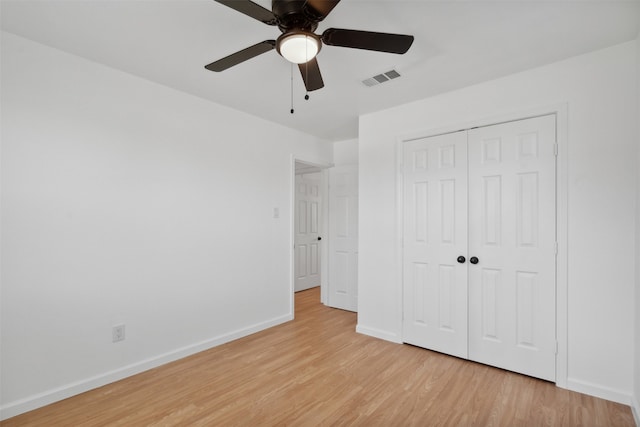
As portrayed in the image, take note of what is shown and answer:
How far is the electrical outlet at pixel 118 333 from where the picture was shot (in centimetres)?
252

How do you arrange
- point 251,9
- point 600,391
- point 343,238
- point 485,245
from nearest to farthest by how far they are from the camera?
point 251,9 → point 600,391 → point 485,245 → point 343,238

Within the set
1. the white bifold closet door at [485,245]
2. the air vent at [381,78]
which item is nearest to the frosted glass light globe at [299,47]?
the air vent at [381,78]

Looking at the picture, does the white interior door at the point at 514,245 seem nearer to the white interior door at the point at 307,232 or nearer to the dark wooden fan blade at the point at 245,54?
the dark wooden fan blade at the point at 245,54

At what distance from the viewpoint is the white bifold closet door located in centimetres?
249

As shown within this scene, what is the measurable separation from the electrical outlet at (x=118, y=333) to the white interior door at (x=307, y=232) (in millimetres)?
3181

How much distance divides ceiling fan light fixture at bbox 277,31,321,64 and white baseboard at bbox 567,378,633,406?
2.96 meters

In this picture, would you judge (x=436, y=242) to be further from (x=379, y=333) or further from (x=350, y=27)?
(x=350, y=27)

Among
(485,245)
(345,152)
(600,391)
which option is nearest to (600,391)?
(600,391)

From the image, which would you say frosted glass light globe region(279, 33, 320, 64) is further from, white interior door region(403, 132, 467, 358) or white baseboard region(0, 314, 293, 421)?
white baseboard region(0, 314, 293, 421)

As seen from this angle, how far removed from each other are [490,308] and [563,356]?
1.87 ft

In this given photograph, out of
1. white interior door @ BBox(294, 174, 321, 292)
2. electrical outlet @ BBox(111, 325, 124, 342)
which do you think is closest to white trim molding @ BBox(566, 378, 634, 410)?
electrical outlet @ BBox(111, 325, 124, 342)

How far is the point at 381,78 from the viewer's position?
2.68m

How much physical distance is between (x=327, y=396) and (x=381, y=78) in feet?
8.49

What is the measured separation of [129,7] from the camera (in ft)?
5.97
